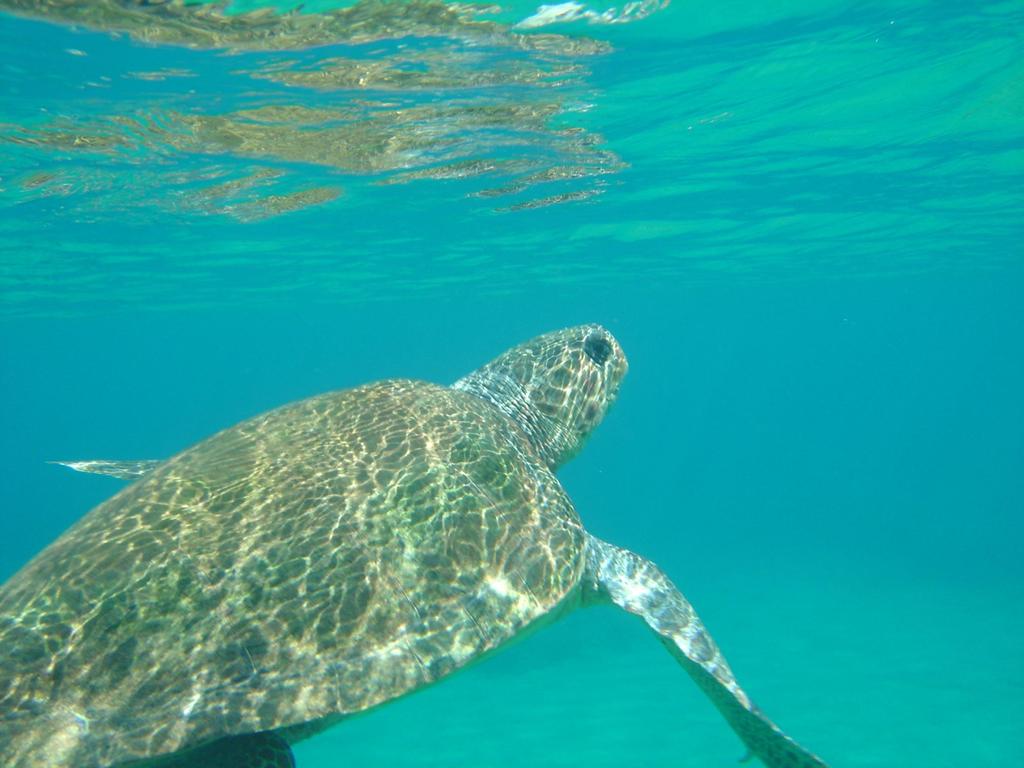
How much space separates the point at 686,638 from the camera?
5.30 meters

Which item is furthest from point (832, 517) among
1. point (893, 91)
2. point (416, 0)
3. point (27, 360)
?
point (27, 360)

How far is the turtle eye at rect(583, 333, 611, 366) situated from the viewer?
7833mm

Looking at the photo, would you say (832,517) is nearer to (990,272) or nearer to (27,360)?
(990,272)

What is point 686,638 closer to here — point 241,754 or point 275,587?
point 275,587

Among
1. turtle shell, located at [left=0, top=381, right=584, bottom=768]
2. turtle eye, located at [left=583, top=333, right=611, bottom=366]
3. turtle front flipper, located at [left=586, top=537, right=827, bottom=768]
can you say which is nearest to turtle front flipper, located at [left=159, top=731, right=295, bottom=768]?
turtle shell, located at [left=0, top=381, right=584, bottom=768]

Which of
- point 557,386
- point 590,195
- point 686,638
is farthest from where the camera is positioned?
point 590,195

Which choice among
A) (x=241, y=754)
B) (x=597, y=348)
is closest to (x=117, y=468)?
(x=241, y=754)

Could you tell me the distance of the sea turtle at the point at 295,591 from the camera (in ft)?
10.9

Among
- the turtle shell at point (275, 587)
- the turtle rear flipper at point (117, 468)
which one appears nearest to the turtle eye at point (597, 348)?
the turtle shell at point (275, 587)

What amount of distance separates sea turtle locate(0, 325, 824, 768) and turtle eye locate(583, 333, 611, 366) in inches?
88.6

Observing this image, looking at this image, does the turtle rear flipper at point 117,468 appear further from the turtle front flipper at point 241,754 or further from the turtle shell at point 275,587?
the turtle front flipper at point 241,754

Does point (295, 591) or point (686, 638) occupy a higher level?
point (295, 591)

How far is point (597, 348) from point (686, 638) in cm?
353

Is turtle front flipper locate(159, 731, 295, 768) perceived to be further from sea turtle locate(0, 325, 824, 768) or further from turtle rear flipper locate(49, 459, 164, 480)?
turtle rear flipper locate(49, 459, 164, 480)
